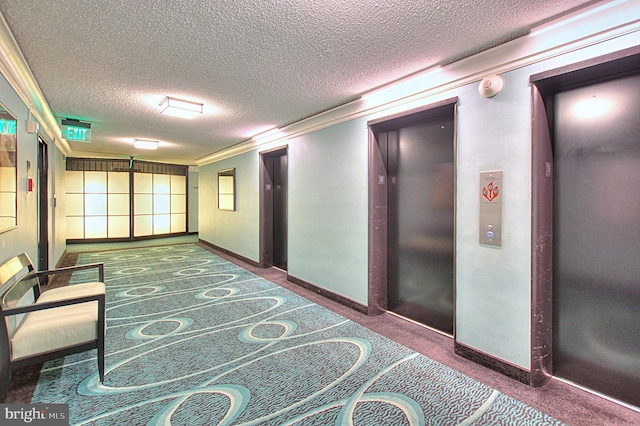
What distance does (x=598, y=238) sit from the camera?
2211mm

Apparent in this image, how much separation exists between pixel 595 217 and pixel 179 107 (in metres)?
4.33

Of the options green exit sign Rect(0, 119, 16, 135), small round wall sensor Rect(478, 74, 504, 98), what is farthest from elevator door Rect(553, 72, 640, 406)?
green exit sign Rect(0, 119, 16, 135)

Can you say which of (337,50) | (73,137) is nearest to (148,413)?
(337,50)

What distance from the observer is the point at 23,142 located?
10.5 feet

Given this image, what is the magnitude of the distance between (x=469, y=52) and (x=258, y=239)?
4.83 meters

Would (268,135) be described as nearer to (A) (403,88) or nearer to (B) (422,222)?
(A) (403,88)

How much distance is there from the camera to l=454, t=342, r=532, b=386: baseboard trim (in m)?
2.36

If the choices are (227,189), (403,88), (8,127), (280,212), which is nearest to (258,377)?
(8,127)

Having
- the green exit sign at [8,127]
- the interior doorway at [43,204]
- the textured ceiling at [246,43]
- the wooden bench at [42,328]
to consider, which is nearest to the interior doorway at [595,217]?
the textured ceiling at [246,43]

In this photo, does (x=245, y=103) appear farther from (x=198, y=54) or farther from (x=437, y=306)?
(x=437, y=306)

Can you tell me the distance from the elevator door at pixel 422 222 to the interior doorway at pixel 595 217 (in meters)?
0.90

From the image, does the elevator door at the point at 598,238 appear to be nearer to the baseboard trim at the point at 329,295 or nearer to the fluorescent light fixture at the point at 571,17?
the fluorescent light fixture at the point at 571,17

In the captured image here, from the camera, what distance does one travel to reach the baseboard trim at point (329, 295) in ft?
12.8

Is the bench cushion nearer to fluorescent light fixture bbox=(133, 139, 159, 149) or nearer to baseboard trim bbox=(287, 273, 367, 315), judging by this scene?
baseboard trim bbox=(287, 273, 367, 315)
